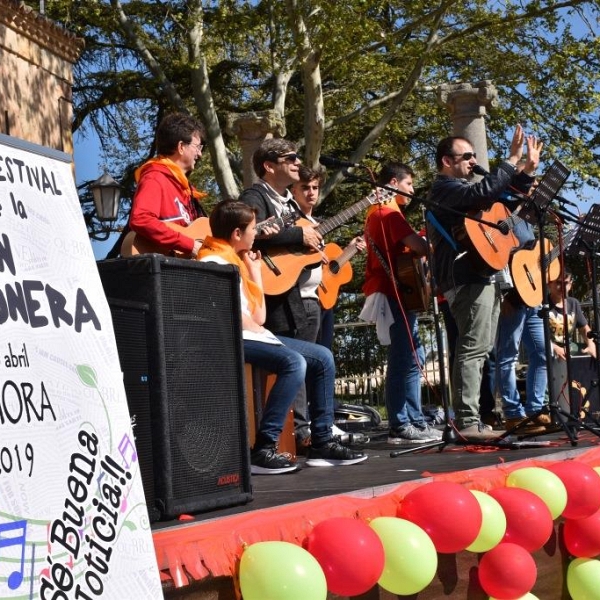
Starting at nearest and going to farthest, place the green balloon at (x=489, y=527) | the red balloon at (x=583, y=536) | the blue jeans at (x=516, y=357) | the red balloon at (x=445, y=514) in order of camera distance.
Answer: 1. the red balloon at (x=445, y=514)
2. the green balloon at (x=489, y=527)
3. the red balloon at (x=583, y=536)
4. the blue jeans at (x=516, y=357)

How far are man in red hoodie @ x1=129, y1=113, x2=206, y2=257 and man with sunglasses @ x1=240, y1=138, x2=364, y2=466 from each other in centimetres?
40

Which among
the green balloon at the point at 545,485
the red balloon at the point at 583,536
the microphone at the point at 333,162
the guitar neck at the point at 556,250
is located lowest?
the red balloon at the point at 583,536

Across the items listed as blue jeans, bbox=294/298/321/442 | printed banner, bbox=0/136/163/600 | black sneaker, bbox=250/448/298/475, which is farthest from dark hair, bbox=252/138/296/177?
printed banner, bbox=0/136/163/600

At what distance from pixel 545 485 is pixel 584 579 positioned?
45 cm

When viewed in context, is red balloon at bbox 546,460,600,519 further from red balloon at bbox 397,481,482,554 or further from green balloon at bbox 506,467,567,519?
red balloon at bbox 397,481,482,554

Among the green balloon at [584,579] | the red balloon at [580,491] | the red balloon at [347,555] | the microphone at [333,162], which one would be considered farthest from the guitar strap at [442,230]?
the red balloon at [347,555]

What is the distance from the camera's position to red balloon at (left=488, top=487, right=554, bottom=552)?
394cm

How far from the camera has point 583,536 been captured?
439cm

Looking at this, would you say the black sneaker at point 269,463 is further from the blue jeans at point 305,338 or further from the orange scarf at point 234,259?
the blue jeans at point 305,338

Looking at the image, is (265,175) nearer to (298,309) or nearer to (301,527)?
(298,309)

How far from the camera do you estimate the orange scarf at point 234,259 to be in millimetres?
4637

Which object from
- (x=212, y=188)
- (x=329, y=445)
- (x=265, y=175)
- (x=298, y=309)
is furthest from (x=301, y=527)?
(x=212, y=188)

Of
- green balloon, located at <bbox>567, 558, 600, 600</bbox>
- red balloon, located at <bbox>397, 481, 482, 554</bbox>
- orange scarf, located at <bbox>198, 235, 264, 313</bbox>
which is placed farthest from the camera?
orange scarf, located at <bbox>198, 235, 264, 313</bbox>

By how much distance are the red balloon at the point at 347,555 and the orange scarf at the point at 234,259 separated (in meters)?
1.64
